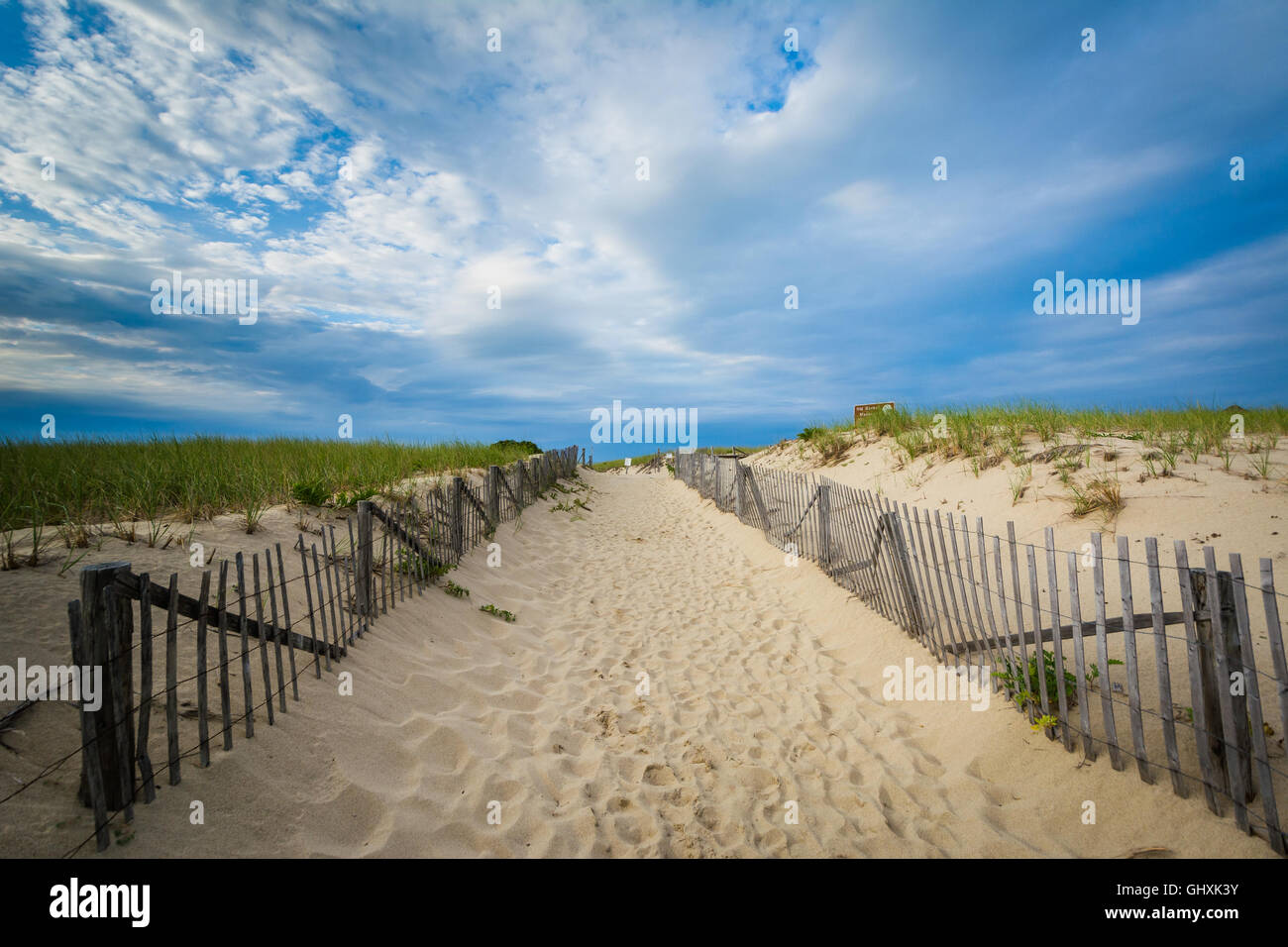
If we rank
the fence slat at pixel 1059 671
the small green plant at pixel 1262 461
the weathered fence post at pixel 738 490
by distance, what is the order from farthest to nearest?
the weathered fence post at pixel 738 490, the small green plant at pixel 1262 461, the fence slat at pixel 1059 671

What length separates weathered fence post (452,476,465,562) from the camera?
753 centimetres

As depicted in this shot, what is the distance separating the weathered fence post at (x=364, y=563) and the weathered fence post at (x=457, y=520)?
7.81 ft

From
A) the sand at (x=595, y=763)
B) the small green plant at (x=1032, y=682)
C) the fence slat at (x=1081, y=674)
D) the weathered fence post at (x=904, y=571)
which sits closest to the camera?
the sand at (x=595, y=763)

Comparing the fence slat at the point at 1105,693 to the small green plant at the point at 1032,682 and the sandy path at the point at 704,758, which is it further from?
the small green plant at the point at 1032,682

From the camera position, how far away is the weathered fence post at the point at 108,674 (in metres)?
2.30

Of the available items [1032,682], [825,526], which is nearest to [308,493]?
[825,526]

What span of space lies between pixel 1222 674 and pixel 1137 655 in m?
1.87

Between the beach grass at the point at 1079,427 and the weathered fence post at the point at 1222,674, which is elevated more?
the beach grass at the point at 1079,427

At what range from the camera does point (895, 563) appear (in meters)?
5.77

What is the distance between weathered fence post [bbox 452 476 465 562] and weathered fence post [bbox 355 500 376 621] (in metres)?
2.38

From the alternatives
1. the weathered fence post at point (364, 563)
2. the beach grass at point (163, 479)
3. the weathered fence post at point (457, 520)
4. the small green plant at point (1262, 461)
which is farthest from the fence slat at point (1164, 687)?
the beach grass at point (163, 479)

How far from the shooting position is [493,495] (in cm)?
997
